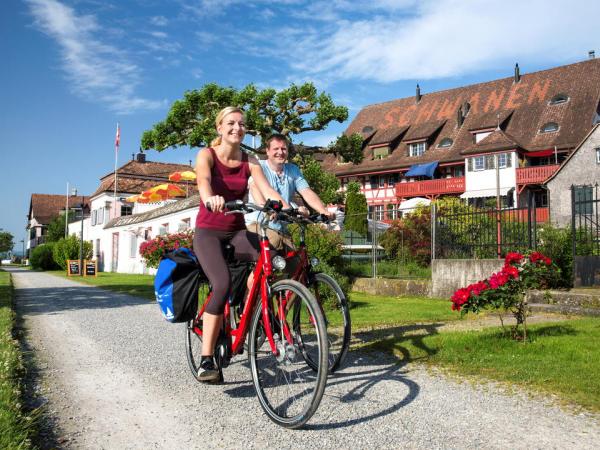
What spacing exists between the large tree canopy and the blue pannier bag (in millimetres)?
20853

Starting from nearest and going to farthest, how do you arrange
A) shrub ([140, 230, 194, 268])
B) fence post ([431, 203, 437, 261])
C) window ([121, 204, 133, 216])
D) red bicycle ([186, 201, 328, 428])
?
red bicycle ([186, 201, 328, 428])
fence post ([431, 203, 437, 261])
shrub ([140, 230, 194, 268])
window ([121, 204, 133, 216])

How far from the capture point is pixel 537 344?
5375 millimetres

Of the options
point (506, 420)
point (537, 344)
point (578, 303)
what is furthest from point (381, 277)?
point (506, 420)

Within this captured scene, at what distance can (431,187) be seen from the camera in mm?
40750

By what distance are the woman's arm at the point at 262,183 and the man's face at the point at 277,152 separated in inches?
28.6

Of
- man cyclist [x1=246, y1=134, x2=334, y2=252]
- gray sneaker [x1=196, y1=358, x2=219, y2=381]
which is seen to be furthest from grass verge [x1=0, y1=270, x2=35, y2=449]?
man cyclist [x1=246, y1=134, x2=334, y2=252]

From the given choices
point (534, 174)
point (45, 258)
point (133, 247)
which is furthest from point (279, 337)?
point (45, 258)

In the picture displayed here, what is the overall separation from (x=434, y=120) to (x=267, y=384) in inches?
1715

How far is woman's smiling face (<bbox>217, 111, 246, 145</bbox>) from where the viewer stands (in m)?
3.96

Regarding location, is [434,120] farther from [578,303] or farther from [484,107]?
[578,303]

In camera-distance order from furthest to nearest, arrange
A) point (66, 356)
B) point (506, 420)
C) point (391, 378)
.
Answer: point (66, 356)
point (391, 378)
point (506, 420)

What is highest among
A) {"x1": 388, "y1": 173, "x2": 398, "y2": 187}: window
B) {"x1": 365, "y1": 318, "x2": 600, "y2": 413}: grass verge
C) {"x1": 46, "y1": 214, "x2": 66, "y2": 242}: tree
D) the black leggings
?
{"x1": 388, "y1": 173, "x2": 398, "y2": 187}: window

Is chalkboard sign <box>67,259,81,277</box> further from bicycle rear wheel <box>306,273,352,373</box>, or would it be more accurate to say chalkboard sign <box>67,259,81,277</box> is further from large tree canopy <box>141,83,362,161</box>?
bicycle rear wheel <box>306,273,352,373</box>

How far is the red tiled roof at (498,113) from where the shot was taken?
120ft
